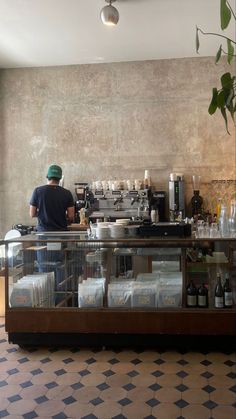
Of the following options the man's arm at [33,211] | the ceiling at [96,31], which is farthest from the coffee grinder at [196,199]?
the man's arm at [33,211]

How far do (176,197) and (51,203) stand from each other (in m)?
2.72

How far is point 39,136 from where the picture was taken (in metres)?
7.13

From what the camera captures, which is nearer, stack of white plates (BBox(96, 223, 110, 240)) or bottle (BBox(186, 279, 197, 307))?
bottle (BBox(186, 279, 197, 307))

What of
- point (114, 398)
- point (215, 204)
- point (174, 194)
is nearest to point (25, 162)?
point (174, 194)

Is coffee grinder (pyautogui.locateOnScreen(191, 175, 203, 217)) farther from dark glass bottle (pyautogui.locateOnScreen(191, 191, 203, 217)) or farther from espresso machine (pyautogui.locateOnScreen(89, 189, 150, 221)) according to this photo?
espresso machine (pyautogui.locateOnScreen(89, 189, 150, 221))

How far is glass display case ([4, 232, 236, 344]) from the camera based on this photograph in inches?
135

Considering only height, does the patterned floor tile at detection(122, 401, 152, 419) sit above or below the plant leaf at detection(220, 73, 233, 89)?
below

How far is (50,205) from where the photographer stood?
4.39m

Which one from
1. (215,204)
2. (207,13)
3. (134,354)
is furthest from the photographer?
(215,204)

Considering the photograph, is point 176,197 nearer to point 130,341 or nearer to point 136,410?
point 130,341

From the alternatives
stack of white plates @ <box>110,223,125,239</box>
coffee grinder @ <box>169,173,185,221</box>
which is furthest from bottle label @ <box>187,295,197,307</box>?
coffee grinder @ <box>169,173,185,221</box>

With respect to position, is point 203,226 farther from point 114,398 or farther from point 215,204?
point 215,204

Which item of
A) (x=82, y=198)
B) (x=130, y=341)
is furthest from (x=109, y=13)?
(x=130, y=341)

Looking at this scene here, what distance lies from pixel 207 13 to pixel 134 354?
4350 mm
